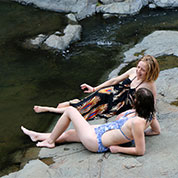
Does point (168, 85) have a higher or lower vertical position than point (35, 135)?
higher

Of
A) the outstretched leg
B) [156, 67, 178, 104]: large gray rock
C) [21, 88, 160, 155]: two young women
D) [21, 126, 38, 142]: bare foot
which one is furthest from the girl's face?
[21, 126, 38, 142]: bare foot

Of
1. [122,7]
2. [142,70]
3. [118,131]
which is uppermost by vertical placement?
[142,70]

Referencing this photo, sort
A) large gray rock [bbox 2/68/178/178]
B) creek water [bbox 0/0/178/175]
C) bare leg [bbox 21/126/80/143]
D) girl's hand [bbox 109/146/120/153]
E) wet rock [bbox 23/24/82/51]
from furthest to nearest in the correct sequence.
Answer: wet rock [bbox 23/24/82/51] → creek water [bbox 0/0/178/175] → bare leg [bbox 21/126/80/143] → girl's hand [bbox 109/146/120/153] → large gray rock [bbox 2/68/178/178]

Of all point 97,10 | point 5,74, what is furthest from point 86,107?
point 97,10

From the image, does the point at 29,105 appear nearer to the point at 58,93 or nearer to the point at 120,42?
the point at 58,93

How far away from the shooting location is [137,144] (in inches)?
113

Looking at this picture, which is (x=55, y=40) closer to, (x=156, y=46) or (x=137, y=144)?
(x=156, y=46)

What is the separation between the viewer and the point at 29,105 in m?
4.88

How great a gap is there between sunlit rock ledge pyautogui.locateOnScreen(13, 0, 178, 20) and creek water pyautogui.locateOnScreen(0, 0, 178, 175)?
0.30 meters

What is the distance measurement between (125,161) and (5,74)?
384cm

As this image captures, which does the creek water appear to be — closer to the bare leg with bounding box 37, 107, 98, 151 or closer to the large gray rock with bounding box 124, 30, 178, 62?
the large gray rock with bounding box 124, 30, 178, 62

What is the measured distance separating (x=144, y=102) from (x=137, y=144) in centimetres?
45

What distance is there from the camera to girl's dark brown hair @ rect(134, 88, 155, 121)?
2.74 meters

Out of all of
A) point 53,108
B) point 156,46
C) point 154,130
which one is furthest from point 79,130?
point 156,46
